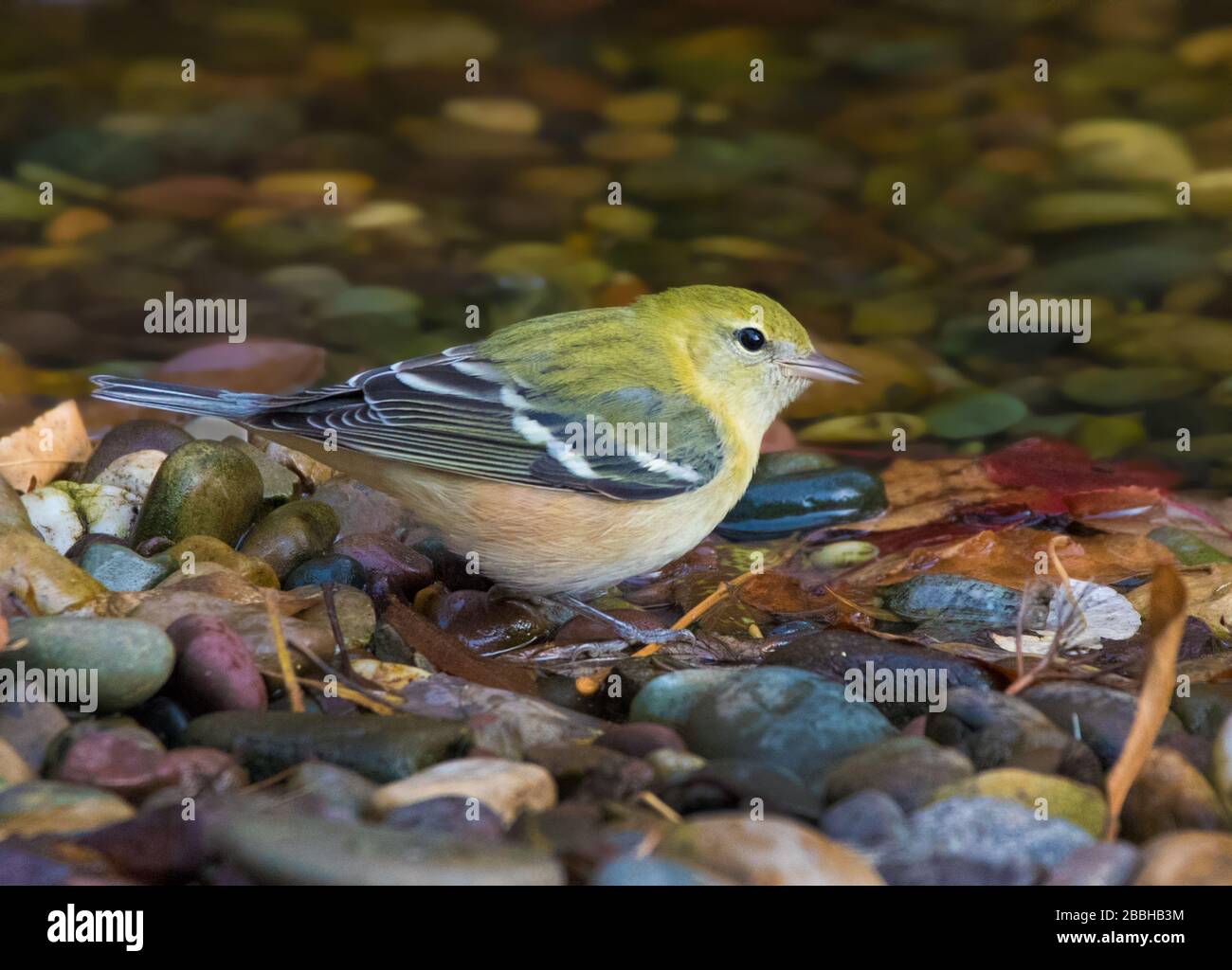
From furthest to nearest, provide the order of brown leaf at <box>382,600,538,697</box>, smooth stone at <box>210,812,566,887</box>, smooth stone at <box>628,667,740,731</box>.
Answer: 1. brown leaf at <box>382,600,538,697</box>
2. smooth stone at <box>628,667,740,731</box>
3. smooth stone at <box>210,812,566,887</box>

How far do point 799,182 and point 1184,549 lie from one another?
3286mm

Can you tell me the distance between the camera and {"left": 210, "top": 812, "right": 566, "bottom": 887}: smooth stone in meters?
2.11

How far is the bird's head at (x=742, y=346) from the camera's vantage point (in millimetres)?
3977

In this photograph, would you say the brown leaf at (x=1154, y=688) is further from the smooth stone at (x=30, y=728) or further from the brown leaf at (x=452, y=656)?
the smooth stone at (x=30, y=728)

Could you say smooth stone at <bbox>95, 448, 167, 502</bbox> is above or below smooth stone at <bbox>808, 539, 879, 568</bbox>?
above

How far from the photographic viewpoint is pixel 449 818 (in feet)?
7.80

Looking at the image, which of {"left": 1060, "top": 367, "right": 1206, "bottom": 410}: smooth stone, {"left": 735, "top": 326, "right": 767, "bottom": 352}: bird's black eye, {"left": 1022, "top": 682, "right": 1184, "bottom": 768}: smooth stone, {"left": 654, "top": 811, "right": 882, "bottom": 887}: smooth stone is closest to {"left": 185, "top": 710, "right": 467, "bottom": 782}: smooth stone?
{"left": 654, "top": 811, "right": 882, "bottom": 887}: smooth stone

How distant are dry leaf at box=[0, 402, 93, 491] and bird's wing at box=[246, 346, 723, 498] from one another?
1003 millimetres

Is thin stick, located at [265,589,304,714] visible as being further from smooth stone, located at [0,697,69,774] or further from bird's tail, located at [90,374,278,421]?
bird's tail, located at [90,374,278,421]

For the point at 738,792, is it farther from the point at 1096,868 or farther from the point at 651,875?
the point at 1096,868

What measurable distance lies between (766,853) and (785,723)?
63 centimetres
